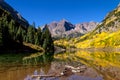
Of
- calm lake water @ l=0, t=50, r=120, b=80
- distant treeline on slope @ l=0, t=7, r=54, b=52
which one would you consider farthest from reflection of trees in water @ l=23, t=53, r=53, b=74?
distant treeline on slope @ l=0, t=7, r=54, b=52

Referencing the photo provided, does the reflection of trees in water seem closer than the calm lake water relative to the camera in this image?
No

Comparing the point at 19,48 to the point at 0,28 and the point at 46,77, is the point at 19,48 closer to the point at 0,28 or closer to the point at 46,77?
the point at 0,28

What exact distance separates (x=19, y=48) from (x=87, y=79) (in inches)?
4142

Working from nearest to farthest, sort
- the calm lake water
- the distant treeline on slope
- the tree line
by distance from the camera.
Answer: the calm lake water → the distant treeline on slope → the tree line

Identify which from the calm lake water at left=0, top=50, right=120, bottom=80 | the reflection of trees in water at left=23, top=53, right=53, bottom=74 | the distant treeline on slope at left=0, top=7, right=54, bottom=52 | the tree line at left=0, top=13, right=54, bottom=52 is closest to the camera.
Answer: the calm lake water at left=0, top=50, right=120, bottom=80

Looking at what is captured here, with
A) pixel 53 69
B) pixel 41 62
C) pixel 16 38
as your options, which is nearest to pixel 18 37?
pixel 16 38

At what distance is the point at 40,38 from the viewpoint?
183750mm

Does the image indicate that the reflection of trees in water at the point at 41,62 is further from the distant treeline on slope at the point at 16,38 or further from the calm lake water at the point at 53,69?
the distant treeline on slope at the point at 16,38

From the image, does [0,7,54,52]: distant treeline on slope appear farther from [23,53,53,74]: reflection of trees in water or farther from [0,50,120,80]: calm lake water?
[0,50,120,80]: calm lake water

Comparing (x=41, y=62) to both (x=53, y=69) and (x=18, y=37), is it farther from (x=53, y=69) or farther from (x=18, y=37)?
(x=18, y=37)

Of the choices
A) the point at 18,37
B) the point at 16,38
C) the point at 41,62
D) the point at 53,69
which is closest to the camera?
the point at 53,69

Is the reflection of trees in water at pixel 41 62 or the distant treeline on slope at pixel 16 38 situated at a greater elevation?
the distant treeline on slope at pixel 16 38

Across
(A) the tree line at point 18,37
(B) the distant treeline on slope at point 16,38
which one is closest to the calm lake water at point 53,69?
(B) the distant treeline on slope at point 16,38

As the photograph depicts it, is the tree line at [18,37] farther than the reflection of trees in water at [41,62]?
Yes
